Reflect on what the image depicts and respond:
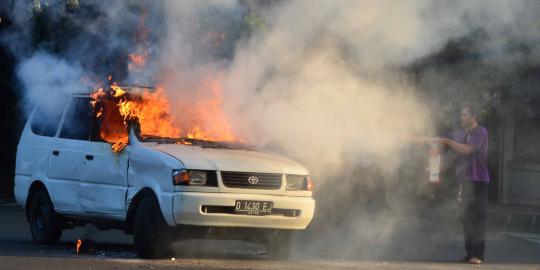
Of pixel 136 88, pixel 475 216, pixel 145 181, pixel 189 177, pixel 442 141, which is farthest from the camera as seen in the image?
pixel 442 141

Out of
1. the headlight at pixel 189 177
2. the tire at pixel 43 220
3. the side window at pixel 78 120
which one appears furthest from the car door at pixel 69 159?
the headlight at pixel 189 177

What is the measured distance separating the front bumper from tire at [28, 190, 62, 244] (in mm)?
2413

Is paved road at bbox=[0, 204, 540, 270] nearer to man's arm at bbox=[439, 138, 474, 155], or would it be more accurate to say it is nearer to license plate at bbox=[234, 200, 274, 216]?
license plate at bbox=[234, 200, 274, 216]

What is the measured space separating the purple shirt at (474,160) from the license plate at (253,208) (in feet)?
7.64

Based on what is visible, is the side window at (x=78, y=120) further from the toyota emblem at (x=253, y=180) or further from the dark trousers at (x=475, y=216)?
the dark trousers at (x=475, y=216)

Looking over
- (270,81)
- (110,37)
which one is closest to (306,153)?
(270,81)

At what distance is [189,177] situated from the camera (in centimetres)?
930

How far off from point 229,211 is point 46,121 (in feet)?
10.4

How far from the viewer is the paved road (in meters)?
9.41

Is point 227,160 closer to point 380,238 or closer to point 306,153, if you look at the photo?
point 306,153

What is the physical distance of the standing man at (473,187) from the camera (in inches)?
416

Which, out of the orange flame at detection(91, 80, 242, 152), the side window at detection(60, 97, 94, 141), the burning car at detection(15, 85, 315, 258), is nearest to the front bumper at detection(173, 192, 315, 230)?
the burning car at detection(15, 85, 315, 258)

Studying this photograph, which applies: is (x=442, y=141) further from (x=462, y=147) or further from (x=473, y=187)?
(x=473, y=187)

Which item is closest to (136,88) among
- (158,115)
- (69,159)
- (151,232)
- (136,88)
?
(136,88)
